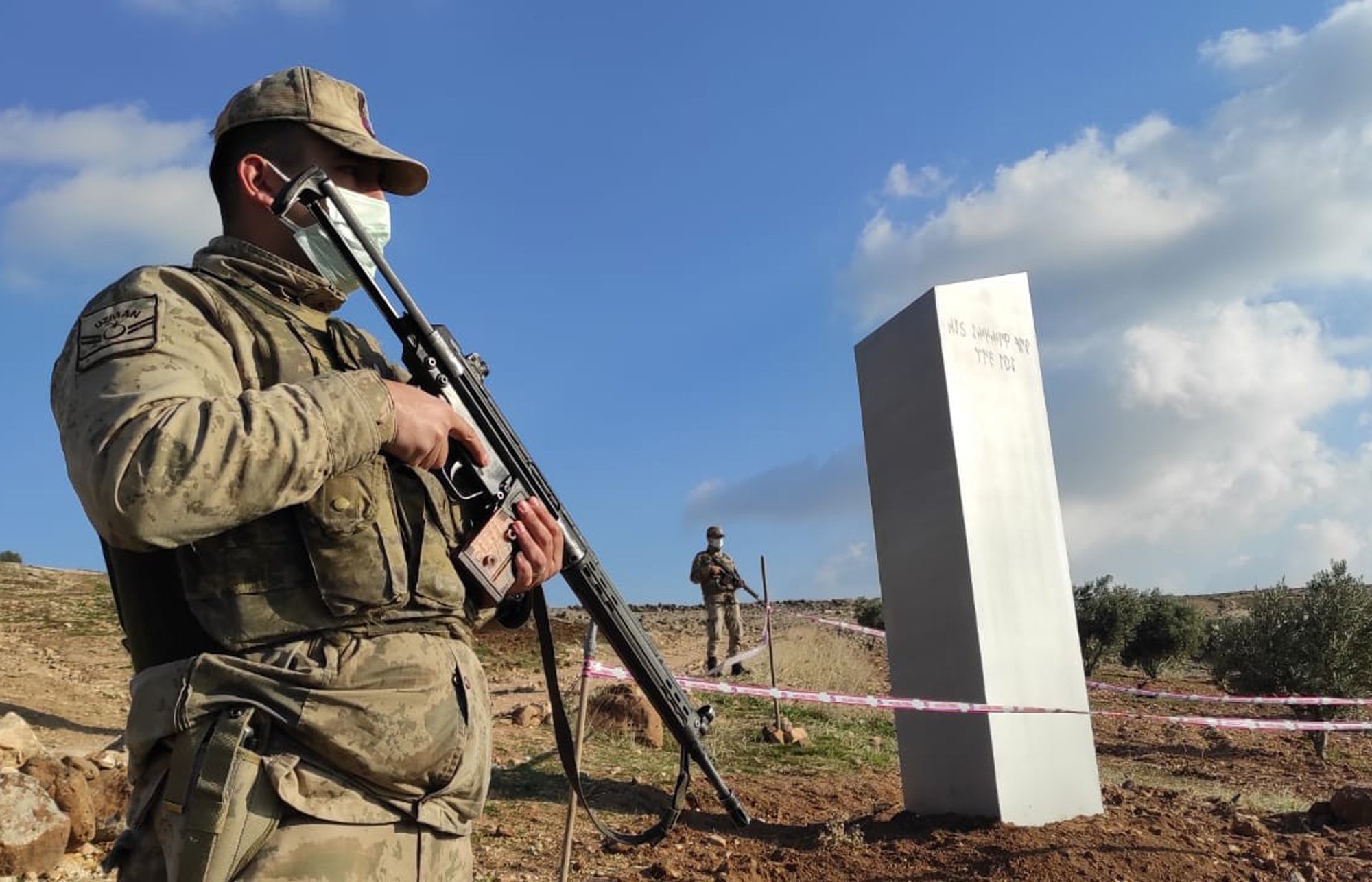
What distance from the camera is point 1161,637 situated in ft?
64.6

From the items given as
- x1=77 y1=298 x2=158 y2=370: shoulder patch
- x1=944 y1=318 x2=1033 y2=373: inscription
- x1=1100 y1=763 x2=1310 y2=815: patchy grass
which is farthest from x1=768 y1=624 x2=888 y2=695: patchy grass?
x1=77 y1=298 x2=158 y2=370: shoulder patch

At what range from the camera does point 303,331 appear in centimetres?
188

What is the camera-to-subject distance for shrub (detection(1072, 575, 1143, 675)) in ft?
64.6

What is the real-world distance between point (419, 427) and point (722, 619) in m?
12.6

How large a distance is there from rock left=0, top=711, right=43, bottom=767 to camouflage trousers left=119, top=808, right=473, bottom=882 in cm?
453

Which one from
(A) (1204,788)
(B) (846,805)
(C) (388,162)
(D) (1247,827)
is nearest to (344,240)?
(C) (388,162)

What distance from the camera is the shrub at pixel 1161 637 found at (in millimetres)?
19609

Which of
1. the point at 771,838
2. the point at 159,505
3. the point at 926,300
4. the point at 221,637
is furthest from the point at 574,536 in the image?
the point at 926,300

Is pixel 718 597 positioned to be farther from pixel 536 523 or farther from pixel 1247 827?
pixel 536 523

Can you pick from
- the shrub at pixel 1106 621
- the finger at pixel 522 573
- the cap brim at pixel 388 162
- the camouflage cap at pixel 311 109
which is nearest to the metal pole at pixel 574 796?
the finger at pixel 522 573

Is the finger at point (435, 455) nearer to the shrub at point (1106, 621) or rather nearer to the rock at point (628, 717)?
the rock at point (628, 717)

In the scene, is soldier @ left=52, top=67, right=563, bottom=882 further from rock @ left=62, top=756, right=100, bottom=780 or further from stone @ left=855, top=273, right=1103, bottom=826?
stone @ left=855, top=273, right=1103, bottom=826

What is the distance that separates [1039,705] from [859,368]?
2431 millimetres

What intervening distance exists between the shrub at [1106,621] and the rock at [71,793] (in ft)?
59.9
